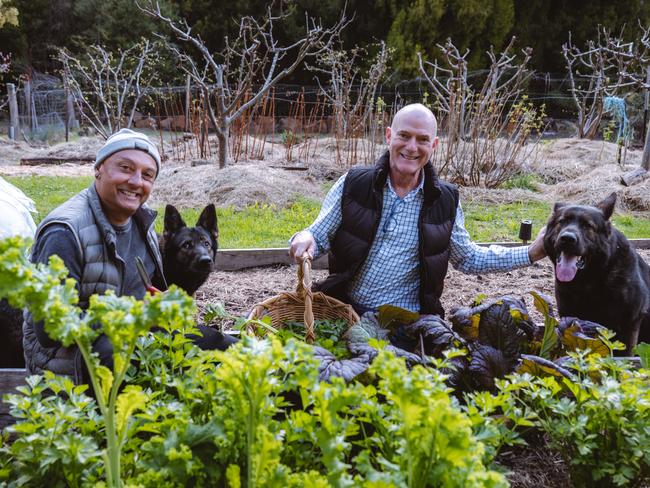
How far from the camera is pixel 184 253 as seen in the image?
11.8ft

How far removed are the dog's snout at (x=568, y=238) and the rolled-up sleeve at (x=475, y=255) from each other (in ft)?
0.75

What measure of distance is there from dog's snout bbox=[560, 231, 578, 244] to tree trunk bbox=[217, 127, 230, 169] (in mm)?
6764

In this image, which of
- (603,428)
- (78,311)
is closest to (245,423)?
(78,311)

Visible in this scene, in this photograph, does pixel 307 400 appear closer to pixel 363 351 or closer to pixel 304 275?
pixel 363 351

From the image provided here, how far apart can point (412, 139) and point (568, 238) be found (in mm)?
1014

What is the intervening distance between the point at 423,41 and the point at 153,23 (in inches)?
400

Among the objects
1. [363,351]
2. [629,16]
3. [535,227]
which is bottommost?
[535,227]

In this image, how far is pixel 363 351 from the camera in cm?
180

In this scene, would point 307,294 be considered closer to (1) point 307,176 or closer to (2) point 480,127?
(2) point 480,127

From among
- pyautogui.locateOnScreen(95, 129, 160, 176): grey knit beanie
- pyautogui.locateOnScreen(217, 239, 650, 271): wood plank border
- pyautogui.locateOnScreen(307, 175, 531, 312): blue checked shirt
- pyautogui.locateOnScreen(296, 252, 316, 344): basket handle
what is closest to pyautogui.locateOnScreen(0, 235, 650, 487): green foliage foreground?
pyautogui.locateOnScreen(296, 252, 316, 344): basket handle

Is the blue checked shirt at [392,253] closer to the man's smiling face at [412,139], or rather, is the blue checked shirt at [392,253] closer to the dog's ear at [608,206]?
the man's smiling face at [412,139]

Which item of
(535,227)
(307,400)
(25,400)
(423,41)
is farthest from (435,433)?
(423,41)

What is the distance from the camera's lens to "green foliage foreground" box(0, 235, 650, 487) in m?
0.93

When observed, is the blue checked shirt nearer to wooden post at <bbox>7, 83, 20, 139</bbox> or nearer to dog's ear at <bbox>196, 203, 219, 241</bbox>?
dog's ear at <bbox>196, 203, 219, 241</bbox>
